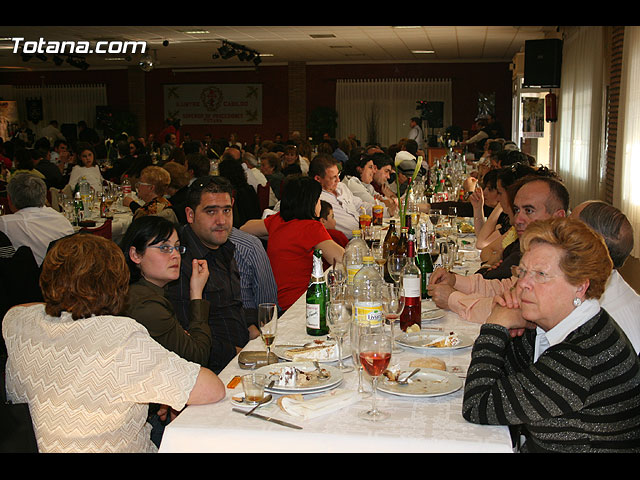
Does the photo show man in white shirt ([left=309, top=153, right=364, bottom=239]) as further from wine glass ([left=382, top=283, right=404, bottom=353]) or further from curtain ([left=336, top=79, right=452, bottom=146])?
curtain ([left=336, top=79, right=452, bottom=146])

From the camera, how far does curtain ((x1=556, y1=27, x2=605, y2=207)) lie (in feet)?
33.1

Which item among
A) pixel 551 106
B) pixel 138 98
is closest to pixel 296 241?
pixel 551 106

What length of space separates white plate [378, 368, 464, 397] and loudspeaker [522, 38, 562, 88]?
31.3ft

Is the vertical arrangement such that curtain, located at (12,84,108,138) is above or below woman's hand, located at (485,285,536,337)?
above

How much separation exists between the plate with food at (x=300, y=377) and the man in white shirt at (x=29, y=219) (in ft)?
11.1

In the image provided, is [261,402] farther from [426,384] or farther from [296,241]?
[296,241]

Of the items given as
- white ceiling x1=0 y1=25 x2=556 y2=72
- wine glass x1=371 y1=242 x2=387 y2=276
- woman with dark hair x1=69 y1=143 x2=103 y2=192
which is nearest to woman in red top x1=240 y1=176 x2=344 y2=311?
wine glass x1=371 y1=242 x2=387 y2=276

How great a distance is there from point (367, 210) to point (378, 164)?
119cm

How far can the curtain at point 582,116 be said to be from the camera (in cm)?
1010

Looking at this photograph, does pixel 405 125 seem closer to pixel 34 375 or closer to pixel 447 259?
pixel 447 259

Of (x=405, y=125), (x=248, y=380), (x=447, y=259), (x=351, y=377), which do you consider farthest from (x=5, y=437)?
(x=405, y=125)

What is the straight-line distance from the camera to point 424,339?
2.52m

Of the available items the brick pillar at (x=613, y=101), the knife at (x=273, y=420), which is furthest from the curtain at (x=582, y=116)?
the knife at (x=273, y=420)

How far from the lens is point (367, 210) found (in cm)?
720
